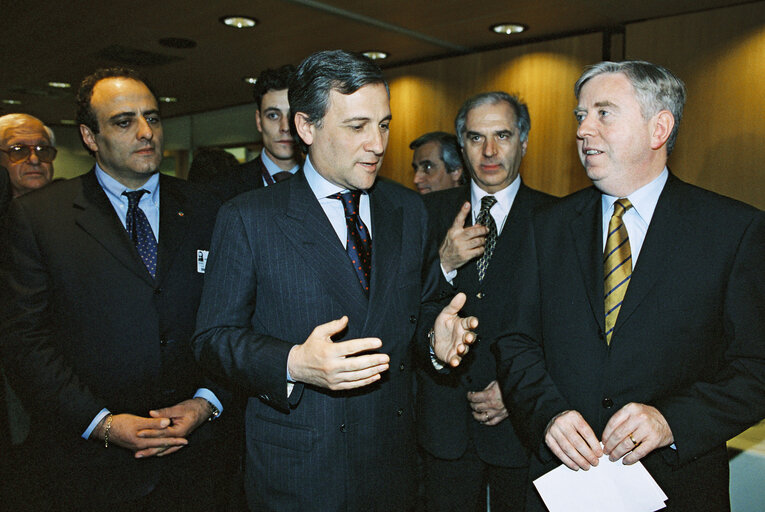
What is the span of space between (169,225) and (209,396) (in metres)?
0.65

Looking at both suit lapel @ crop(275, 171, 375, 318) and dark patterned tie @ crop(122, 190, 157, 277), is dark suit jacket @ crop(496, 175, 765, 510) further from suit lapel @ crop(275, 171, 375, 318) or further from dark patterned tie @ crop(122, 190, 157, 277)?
dark patterned tie @ crop(122, 190, 157, 277)

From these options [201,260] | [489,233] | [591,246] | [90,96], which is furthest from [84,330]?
[591,246]

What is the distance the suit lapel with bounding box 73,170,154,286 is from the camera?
70.0 inches

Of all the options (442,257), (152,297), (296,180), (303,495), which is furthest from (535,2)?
(303,495)

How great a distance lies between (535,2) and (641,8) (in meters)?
0.85

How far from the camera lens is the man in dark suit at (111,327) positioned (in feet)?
5.63

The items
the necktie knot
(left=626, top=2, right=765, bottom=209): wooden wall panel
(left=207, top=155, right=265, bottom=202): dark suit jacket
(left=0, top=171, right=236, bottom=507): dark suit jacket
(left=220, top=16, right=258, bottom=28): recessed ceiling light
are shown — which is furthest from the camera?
(left=220, top=16, right=258, bottom=28): recessed ceiling light

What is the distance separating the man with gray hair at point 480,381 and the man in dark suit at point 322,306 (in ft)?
1.33

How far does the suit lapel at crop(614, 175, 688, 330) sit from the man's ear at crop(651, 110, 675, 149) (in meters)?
0.20

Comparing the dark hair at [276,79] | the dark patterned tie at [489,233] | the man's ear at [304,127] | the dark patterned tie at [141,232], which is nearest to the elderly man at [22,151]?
the dark hair at [276,79]

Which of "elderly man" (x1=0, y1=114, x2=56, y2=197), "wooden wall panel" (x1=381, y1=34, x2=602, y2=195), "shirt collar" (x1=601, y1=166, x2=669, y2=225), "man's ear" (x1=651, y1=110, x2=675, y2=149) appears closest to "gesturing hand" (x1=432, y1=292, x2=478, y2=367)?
"shirt collar" (x1=601, y1=166, x2=669, y2=225)

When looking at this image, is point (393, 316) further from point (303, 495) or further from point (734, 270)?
point (734, 270)

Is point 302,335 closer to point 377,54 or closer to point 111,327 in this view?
point 111,327

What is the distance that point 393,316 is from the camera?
1.59 m
